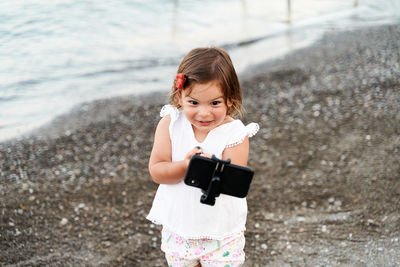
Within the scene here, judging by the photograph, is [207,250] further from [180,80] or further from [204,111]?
[180,80]

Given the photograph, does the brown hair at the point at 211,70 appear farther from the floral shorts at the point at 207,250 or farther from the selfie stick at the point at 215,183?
the floral shorts at the point at 207,250

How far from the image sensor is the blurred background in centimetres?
672

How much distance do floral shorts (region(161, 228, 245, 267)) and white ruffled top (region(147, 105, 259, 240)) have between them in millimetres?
68

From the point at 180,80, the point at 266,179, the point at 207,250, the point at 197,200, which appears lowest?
the point at 266,179

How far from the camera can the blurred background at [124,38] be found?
6.72 meters

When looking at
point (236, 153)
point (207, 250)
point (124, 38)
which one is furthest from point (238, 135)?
point (124, 38)

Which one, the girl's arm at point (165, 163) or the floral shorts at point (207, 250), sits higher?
the girl's arm at point (165, 163)

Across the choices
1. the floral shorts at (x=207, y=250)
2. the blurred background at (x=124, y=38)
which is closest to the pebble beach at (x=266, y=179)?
the blurred background at (x=124, y=38)

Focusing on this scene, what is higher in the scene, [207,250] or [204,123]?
[204,123]

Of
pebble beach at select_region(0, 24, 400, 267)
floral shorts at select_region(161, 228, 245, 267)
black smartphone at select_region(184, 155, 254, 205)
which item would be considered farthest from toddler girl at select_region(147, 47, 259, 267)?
pebble beach at select_region(0, 24, 400, 267)

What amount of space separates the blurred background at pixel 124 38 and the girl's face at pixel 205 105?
4180 mm

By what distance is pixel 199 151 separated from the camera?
2.08 meters

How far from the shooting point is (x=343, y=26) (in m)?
9.52

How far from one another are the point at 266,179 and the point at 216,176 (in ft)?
8.65
